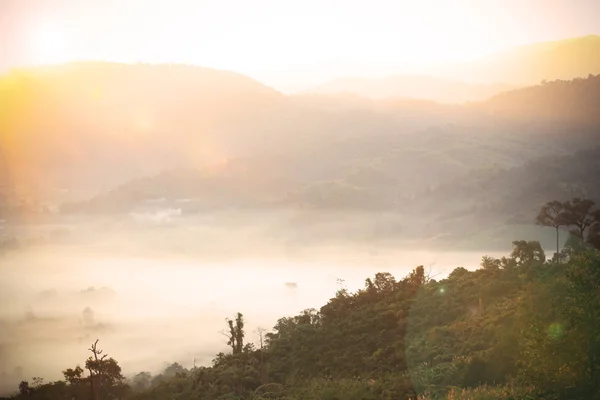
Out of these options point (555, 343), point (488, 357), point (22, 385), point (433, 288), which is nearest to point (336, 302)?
point (433, 288)

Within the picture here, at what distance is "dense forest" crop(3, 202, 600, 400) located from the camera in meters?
35.6

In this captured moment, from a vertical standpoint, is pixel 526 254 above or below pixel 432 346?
above

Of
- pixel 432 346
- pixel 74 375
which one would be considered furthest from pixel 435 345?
pixel 74 375

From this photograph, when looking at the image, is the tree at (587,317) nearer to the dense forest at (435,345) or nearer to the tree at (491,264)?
the dense forest at (435,345)

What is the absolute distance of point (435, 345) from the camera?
56.5m

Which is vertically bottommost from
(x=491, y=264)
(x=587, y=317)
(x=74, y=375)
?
(x=74, y=375)

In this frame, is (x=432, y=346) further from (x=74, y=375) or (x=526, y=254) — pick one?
(x=74, y=375)

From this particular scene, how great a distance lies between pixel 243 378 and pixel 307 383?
8253 millimetres

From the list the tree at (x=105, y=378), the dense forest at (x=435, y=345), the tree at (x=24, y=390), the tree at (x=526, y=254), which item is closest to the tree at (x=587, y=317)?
the dense forest at (x=435, y=345)

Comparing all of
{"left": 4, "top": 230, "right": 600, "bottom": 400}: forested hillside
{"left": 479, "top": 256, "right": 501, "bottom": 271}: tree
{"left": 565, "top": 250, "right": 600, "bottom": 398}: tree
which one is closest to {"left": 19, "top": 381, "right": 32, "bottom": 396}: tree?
{"left": 4, "top": 230, "right": 600, "bottom": 400}: forested hillside

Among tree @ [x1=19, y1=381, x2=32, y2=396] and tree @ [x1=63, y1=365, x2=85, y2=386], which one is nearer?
tree @ [x1=63, y1=365, x2=85, y2=386]

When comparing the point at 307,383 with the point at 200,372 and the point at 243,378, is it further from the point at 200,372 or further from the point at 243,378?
the point at 200,372

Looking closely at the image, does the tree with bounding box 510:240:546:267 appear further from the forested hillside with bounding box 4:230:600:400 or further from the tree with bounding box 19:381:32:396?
the tree with bounding box 19:381:32:396

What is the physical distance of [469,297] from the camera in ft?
219
